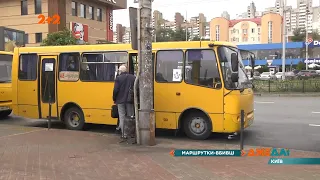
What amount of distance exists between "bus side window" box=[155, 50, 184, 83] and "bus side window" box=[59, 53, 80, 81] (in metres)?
2.68

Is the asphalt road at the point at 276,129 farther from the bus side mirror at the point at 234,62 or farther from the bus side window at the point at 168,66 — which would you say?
the bus side mirror at the point at 234,62

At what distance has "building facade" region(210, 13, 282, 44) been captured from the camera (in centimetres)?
9688

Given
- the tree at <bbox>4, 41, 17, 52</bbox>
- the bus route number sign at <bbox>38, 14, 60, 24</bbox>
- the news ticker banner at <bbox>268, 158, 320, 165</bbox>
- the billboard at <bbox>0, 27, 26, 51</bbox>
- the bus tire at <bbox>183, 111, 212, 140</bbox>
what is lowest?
the news ticker banner at <bbox>268, 158, 320, 165</bbox>

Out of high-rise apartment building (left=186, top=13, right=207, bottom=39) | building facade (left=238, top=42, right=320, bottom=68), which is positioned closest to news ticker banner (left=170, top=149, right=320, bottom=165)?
building facade (left=238, top=42, right=320, bottom=68)

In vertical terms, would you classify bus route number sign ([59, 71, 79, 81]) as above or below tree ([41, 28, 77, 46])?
below

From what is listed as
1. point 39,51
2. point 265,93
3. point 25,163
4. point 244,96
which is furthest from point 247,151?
point 265,93

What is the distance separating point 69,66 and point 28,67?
1595 mm

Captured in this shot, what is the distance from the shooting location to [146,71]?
8391 millimetres

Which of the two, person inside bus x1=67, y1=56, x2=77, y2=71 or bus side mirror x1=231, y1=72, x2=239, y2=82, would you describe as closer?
bus side mirror x1=231, y1=72, x2=239, y2=82

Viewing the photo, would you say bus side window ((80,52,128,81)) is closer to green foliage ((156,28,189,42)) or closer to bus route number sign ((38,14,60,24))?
bus route number sign ((38,14,60,24))

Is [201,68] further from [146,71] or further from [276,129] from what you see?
[276,129]

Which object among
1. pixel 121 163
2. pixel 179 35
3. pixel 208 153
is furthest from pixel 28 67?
pixel 179 35

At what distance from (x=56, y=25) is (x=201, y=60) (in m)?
33.5

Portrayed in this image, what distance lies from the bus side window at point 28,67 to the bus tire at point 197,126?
5.25 m
